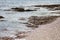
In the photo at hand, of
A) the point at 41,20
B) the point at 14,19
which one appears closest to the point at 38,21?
the point at 41,20

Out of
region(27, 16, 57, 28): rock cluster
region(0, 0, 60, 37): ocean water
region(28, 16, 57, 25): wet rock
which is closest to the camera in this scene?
region(0, 0, 60, 37): ocean water

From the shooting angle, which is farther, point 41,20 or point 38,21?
point 41,20

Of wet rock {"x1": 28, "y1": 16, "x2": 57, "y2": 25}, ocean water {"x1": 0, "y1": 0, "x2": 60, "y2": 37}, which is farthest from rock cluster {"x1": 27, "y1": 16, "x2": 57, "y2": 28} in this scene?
ocean water {"x1": 0, "y1": 0, "x2": 60, "y2": 37}

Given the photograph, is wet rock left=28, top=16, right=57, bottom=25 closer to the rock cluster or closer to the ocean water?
the rock cluster

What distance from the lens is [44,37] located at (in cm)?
777

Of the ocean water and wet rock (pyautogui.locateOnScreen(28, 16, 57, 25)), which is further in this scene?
wet rock (pyautogui.locateOnScreen(28, 16, 57, 25))

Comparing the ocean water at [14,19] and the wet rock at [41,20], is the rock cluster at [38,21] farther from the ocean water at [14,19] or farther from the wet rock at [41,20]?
the ocean water at [14,19]

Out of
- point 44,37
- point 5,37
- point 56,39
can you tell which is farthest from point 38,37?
point 5,37

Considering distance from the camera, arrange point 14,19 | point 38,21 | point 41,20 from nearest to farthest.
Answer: point 38,21
point 41,20
point 14,19

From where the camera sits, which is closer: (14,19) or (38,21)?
(38,21)

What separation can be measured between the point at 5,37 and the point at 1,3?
1573cm

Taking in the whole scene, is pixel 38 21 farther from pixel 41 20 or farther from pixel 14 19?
pixel 14 19

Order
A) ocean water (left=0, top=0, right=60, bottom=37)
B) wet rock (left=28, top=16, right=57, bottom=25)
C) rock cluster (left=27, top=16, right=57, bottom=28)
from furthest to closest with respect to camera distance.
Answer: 1. wet rock (left=28, top=16, right=57, bottom=25)
2. rock cluster (left=27, top=16, right=57, bottom=28)
3. ocean water (left=0, top=0, right=60, bottom=37)

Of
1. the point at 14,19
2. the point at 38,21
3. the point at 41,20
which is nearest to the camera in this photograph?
the point at 38,21
